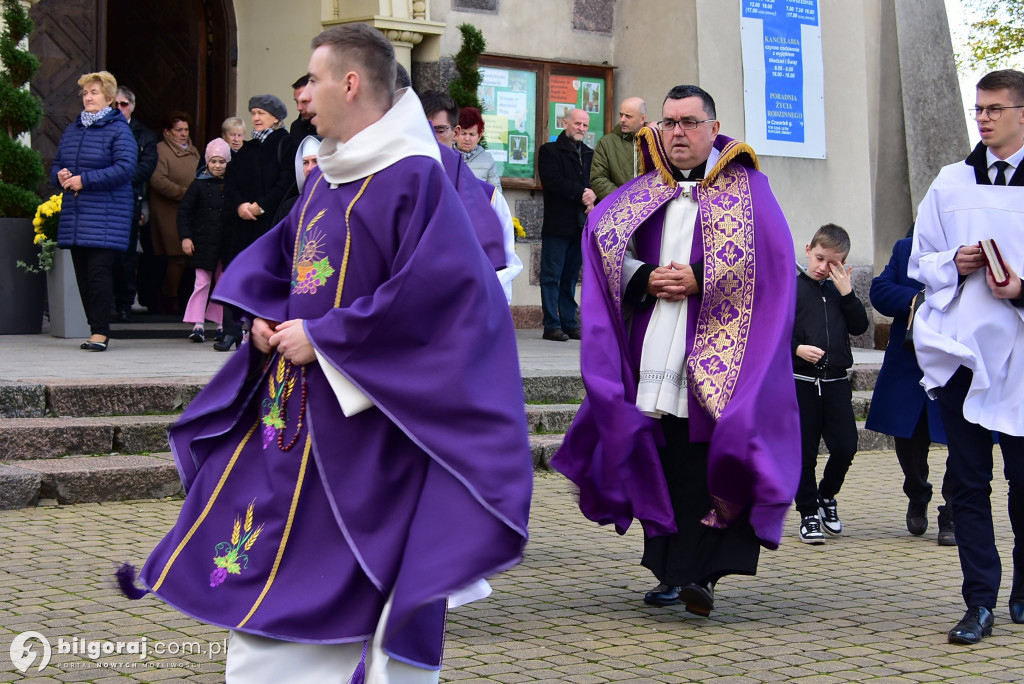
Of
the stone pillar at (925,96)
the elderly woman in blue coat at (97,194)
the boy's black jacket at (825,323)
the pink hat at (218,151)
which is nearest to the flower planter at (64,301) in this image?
the elderly woman in blue coat at (97,194)

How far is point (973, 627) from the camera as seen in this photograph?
514cm

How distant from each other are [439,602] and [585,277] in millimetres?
2326

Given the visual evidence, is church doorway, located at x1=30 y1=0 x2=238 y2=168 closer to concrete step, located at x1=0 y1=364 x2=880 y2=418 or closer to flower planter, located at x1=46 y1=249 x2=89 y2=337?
flower planter, located at x1=46 y1=249 x2=89 y2=337

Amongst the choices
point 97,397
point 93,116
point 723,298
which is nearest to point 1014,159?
point 723,298

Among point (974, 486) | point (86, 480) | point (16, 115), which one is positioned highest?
point (16, 115)

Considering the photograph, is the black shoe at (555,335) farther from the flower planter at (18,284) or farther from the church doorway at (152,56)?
the flower planter at (18,284)

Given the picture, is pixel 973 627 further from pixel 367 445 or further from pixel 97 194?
pixel 97 194

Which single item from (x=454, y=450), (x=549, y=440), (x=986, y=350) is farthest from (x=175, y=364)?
(x=454, y=450)

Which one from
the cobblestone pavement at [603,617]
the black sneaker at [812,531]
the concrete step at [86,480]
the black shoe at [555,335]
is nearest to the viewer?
the cobblestone pavement at [603,617]

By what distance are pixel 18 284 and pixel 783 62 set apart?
6930 millimetres

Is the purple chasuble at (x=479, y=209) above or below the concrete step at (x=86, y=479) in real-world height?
above

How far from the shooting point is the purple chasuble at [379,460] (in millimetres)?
3418

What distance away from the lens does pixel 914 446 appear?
741 centimetres

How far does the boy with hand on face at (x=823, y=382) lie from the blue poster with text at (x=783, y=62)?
19.8 feet
